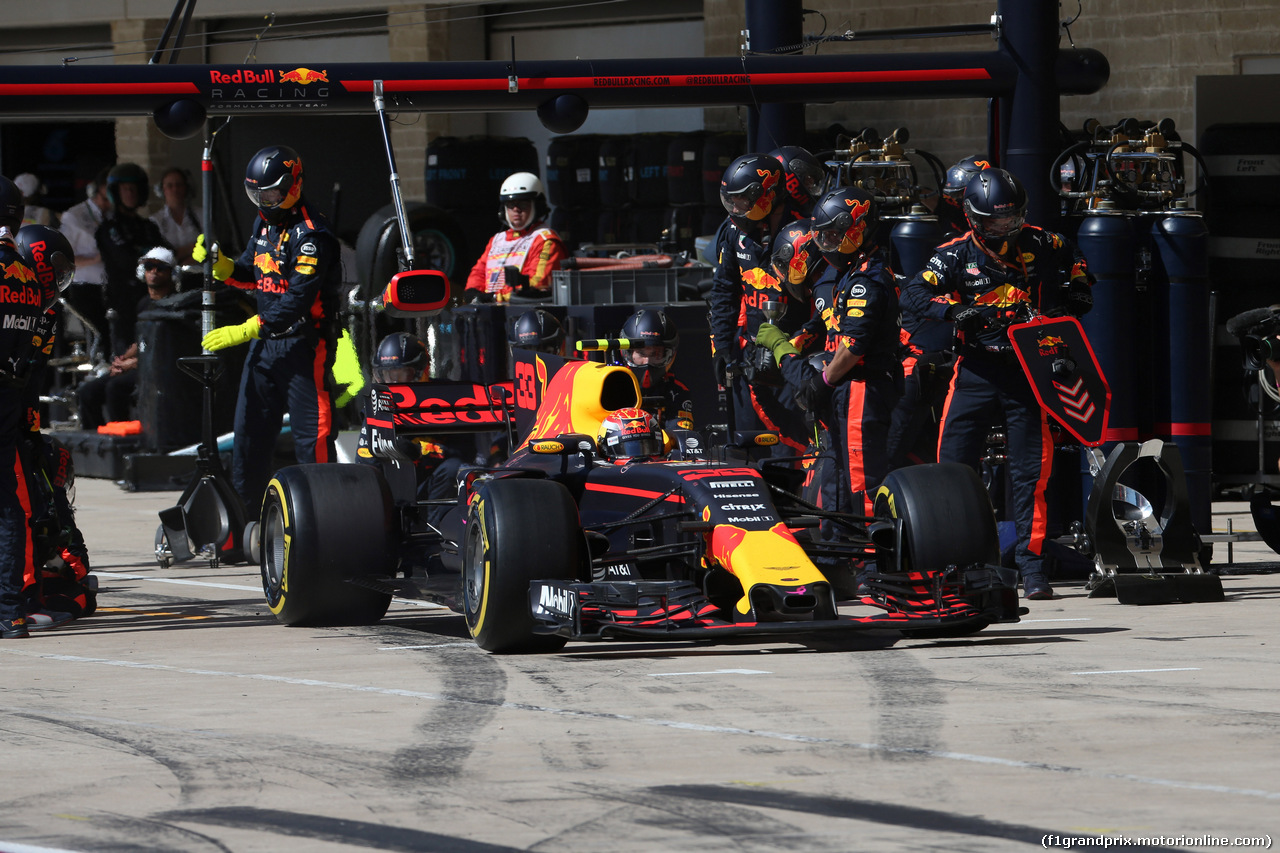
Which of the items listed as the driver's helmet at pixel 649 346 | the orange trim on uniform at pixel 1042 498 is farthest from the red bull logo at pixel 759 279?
the orange trim on uniform at pixel 1042 498

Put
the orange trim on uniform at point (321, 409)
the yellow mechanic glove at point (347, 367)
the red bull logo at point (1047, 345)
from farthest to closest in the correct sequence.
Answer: the yellow mechanic glove at point (347, 367) < the orange trim on uniform at point (321, 409) < the red bull logo at point (1047, 345)

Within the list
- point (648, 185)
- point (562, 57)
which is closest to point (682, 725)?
point (648, 185)

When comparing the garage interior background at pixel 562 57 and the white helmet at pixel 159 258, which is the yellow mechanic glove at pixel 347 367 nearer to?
the garage interior background at pixel 562 57

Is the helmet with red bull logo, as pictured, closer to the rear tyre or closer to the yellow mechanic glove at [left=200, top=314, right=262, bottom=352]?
the yellow mechanic glove at [left=200, top=314, right=262, bottom=352]

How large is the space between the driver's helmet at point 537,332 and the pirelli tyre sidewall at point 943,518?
287 centimetres

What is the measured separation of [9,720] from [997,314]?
17.4 feet

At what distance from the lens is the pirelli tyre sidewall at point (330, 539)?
924 cm

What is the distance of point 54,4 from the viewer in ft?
80.8

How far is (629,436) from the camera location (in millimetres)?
9062

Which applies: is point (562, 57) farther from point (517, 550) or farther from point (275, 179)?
point (517, 550)

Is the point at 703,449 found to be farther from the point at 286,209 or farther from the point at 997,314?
the point at 286,209

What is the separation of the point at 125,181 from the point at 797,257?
9771mm

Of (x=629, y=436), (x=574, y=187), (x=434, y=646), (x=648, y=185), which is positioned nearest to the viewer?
(x=434, y=646)

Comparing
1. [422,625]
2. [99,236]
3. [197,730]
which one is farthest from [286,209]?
[99,236]
